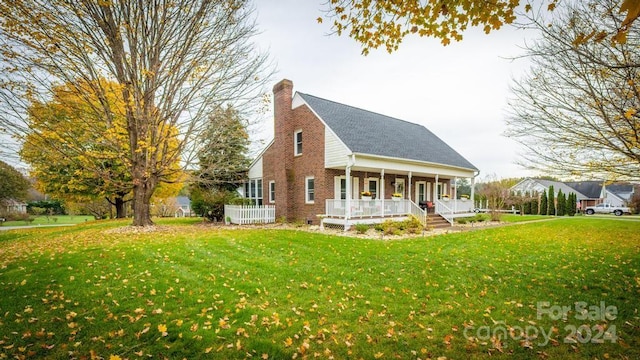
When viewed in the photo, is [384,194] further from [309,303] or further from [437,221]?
[309,303]

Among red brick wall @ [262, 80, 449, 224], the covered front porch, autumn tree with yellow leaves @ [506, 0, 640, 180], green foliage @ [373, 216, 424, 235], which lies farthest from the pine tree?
autumn tree with yellow leaves @ [506, 0, 640, 180]

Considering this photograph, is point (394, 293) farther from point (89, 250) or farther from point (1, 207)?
point (1, 207)

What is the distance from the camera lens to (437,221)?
58.9 feet

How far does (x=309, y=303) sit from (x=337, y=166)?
10166 millimetres

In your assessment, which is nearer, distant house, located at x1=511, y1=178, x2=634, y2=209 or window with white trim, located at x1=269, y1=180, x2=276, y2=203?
window with white trim, located at x1=269, y1=180, x2=276, y2=203

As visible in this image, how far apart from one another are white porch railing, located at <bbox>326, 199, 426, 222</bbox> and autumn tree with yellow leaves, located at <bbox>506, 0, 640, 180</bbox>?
734 cm

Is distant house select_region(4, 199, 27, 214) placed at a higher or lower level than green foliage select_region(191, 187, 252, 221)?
lower

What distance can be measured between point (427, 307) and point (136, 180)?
12.6 meters

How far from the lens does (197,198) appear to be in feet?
65.5

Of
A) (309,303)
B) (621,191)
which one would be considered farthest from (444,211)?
(621,191)

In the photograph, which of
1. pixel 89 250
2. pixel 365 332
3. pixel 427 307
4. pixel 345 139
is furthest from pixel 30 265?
pixel 345 139

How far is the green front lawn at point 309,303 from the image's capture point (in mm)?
3572

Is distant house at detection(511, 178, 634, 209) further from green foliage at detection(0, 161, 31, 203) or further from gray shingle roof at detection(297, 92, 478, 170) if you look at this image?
green foliage at detection(0, 161, 31, 203)

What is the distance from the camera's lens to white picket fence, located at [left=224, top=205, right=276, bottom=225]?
1672cm
